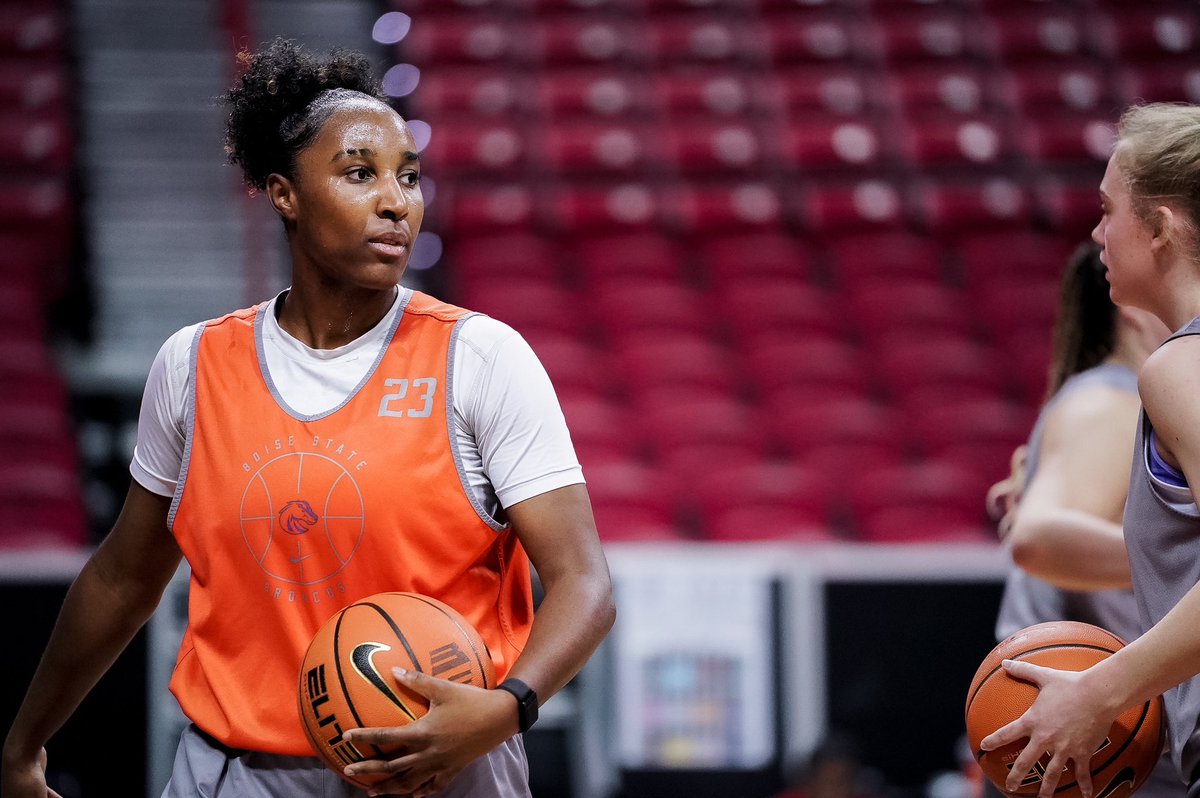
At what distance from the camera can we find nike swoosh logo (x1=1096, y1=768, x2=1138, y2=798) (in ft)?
6.32

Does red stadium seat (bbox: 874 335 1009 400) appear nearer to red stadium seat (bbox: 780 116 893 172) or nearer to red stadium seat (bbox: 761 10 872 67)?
red stadium seat (bbox: 780 116 893 172)

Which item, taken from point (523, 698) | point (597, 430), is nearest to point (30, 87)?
point (597, 430)

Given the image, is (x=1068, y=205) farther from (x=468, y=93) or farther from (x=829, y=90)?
(x=468, y=93)

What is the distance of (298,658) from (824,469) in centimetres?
468

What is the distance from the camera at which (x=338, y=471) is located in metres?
1.99

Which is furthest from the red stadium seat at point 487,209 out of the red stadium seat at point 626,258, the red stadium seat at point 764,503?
the red stadium seat at point 764,503

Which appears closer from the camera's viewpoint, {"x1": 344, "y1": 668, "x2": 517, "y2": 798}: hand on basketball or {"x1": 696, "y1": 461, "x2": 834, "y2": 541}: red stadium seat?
{"x1": 344, "y1": 668, "x2": 517, "y2": 798}: hand on basketball

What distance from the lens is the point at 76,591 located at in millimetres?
2273

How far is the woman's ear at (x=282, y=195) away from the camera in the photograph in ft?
7.16

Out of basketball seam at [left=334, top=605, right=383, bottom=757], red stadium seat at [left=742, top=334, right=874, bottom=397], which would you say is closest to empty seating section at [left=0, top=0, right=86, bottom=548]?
red stadium seat at [left=742, top=334, right=874, bottom=397]

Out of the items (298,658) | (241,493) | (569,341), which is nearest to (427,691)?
(298,658)

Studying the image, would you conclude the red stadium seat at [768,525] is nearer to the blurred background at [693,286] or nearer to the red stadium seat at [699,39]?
the blurred background at [693,286]

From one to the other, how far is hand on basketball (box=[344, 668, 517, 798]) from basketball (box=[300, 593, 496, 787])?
2 cm

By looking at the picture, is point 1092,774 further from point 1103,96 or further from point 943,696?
point 1103,96
